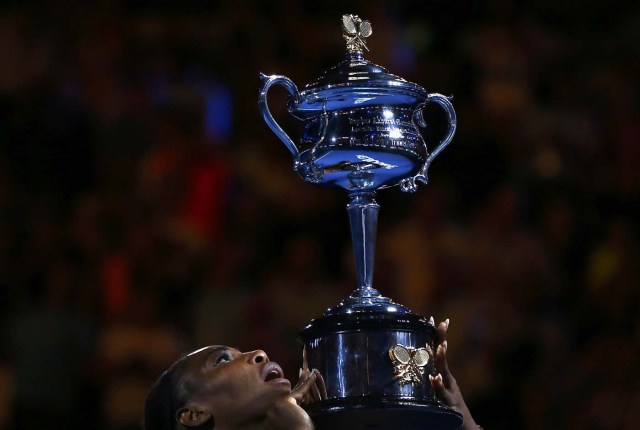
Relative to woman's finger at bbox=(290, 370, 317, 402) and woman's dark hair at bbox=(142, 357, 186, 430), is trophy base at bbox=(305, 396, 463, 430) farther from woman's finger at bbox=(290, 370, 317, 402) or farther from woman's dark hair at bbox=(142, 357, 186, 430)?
woman's dark hair at bbox=(142, 357, 186, 430)

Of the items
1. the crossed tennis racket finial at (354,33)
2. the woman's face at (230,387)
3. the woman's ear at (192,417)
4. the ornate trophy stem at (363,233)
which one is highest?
the crossed tennis racket finial at (354,33)

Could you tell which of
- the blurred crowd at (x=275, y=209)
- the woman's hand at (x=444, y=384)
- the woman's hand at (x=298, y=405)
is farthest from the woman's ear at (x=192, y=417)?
the blurred crowd at (x=275, y=209)

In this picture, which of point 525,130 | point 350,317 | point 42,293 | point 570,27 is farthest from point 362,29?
point 570,27

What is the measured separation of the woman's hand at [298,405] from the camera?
10.5 ft

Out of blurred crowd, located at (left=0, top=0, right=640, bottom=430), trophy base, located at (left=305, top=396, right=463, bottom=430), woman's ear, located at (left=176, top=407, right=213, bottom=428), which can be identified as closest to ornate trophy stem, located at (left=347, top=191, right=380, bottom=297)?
trophy base, located at (left=305, top=396, right=463, bottom=430)

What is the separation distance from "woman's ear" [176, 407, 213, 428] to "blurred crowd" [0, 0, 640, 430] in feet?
6.92

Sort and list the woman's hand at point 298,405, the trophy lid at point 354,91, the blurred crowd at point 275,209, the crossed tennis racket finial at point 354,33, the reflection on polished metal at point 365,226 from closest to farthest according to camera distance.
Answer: the woman's hand at point 298,405, the reflection on polished metal at point 365,226, the trophy lid at point 354,91, the crossed tennis racket finial at point 354,33, the blurred crowd at point 275,209

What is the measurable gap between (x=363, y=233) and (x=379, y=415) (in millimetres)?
444

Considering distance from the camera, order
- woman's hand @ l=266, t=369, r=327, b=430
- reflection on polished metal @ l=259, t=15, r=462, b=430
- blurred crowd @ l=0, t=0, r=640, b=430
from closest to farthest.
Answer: woman's hand @ l=266, t=369, r=327, b=430, reflection on polished metal @ l=259, t=15, r=462, b=430, blurred crowd @ l=0, t=0, r=640, b=430

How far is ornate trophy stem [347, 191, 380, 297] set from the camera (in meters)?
3.51

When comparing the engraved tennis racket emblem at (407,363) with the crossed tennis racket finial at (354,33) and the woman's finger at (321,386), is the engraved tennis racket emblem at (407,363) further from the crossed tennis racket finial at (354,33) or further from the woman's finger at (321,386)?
the crossed tennis racket finial at (354,33)

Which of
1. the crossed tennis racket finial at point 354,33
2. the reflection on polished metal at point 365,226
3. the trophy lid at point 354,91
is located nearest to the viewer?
the reflection on polished metal at point 365,226

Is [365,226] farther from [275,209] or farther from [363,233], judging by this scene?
[275,209]

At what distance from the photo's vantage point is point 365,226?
3.53 metres
